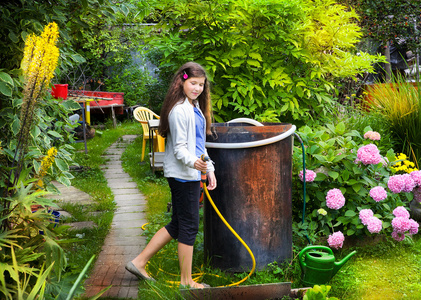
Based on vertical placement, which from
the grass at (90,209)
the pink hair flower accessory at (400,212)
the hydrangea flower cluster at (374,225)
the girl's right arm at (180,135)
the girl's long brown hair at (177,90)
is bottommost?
the grass at (90,209)

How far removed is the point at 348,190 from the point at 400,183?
1.38 feet

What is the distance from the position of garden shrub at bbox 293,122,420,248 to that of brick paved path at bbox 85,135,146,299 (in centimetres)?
145

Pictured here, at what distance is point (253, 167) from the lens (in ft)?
10.3

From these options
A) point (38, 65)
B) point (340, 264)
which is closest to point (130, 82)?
point (340, 264)

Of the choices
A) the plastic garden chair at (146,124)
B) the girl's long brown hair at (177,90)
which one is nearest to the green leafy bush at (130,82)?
the plastic garden chair at (146,124)

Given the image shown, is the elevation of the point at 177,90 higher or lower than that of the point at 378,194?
higher

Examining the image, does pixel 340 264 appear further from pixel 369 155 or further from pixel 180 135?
pixel 180 135

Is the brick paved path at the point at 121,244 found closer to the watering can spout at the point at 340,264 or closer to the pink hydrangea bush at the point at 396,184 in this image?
the watering can spout at the point at 340,264

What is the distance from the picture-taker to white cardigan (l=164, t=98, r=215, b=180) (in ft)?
9.56

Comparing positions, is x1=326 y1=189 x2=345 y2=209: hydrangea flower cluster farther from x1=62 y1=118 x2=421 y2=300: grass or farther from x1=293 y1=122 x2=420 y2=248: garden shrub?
x1=62 y1=118 x2=421 y2=300: grass

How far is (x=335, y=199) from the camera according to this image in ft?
12.0

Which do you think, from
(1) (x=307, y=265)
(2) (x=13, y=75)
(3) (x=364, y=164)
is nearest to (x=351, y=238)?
(3) (x=364, y=164)

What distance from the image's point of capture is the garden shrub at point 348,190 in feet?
12.2

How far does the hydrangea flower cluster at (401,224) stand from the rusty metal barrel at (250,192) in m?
1.01
